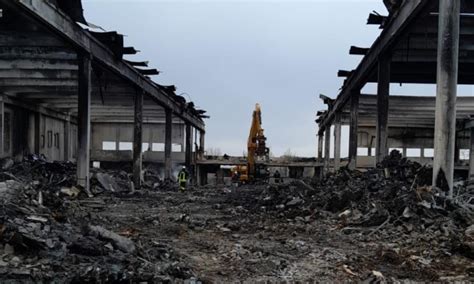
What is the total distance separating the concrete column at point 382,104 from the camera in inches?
607

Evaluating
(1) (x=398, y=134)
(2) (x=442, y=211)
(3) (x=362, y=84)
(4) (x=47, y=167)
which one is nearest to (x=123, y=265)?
(2) (x=442, y=211)

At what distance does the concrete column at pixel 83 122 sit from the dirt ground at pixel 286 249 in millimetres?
3835

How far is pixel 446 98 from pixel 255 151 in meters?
20.2

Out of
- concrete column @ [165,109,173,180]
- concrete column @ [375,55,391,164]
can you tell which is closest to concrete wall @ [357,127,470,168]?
concrete column @ [165,109,173,180]

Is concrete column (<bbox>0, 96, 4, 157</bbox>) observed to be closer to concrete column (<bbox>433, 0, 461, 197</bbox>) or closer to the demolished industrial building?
the demolished industrial building

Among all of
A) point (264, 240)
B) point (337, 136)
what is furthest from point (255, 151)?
point (264, 240)

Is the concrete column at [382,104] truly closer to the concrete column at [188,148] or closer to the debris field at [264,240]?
the debris field at [264,240]

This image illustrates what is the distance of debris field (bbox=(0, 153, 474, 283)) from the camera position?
531 cm

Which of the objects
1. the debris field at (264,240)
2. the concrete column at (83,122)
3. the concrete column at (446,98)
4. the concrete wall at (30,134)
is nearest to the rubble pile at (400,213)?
the debris field at (264,240)

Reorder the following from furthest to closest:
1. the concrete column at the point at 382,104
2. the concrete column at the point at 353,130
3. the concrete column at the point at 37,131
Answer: the concrete column at the point at 37,131, the concrete column at the point at 353,130, the concrete column at the point at 382,104

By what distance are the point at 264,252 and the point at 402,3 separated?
27.7 ft

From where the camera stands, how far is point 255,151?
96.1 feet

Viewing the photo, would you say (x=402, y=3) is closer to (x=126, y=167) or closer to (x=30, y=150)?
(x=30, y=150)

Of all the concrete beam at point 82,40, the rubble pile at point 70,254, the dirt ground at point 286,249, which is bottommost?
the dirt ground at point 286,249
